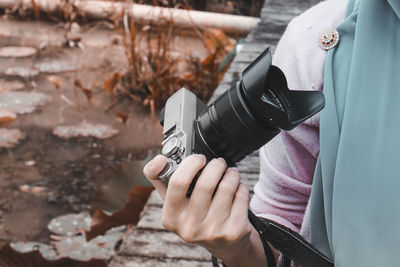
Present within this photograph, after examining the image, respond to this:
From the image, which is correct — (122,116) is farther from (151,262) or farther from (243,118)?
(243,118)

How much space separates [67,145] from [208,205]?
9.15 feet

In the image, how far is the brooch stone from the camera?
888mm

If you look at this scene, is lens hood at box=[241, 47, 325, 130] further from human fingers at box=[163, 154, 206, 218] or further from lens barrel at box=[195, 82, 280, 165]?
human fingers at box=[163, 154, 206, 218]

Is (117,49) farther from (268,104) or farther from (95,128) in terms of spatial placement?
(268,104)

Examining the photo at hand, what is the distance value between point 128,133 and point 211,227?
2891mm

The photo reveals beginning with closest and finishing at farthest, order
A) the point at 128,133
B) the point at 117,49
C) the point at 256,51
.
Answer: the point at 256,51
the point at 128,133
the point at 117,49

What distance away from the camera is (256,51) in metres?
2.94

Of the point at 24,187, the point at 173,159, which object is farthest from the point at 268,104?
the point at 24,187

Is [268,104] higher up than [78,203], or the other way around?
[268,104]

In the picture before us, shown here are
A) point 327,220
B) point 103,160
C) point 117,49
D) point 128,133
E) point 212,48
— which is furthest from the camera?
point 117,49

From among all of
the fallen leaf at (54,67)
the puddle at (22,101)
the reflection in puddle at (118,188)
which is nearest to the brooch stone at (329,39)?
the reflection in puddle at (118,188)

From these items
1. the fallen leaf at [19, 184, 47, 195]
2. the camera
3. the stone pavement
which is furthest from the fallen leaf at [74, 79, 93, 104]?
the camera

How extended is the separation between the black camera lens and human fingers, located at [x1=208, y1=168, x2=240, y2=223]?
72mm

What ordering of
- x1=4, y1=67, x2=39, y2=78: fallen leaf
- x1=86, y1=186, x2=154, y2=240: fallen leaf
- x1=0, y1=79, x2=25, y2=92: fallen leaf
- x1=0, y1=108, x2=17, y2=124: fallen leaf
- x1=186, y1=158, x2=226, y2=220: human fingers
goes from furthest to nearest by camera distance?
x1=4, y1=67, x2=39, y2=78: fallen leaf → x1=0, y1=79, x2=25, y2=92: fallen leaf → x1=0, y1=108, x2=17, y2=124: fallen leaf → x1=86, y1=186, x2=154, y2=240: fallen leaf → x1=186, y1=158, x2=226, y2=220: human fingers
